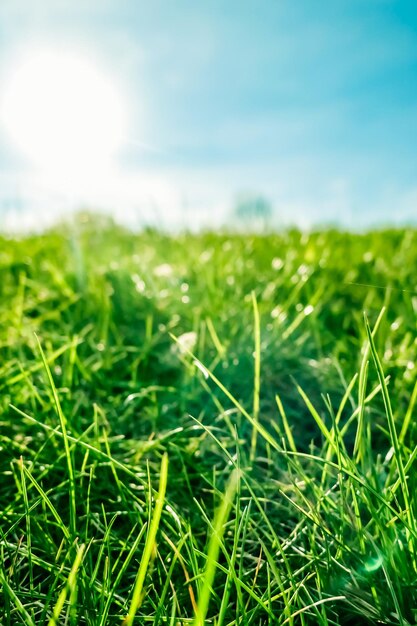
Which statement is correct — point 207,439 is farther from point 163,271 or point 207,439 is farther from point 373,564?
point 163,271

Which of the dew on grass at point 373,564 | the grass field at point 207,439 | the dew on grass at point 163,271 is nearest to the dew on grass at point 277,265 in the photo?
the grass field at point 207,439

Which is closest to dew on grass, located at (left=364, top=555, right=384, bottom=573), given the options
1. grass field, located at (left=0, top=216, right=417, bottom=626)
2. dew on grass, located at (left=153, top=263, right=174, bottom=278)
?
grass field, located at (left=0, top=216, right=417, bottom=626)

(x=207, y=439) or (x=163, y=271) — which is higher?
(x=163, y=271)

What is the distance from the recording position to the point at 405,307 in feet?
6.53

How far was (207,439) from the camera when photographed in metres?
1.43

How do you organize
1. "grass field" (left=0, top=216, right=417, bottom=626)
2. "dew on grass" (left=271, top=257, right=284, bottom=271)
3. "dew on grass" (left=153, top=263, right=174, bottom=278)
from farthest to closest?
"dew on grass" (left=271, top=257, right=284, bottom=271)
"dew on grass" (left=153, top=263, right=174, bottom=278)
"grass field" (left=0, top=216, right=417, bottom=626)

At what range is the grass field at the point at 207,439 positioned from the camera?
91 cm

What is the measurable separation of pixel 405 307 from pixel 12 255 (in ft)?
6.30

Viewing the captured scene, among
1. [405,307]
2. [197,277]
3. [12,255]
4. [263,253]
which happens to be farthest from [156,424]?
[12,255]

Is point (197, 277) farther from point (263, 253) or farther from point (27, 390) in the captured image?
point (27, 390)

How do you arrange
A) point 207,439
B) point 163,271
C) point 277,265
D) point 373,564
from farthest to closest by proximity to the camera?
point 277,265 → point 163,271 → point 207,439 → point 373,564

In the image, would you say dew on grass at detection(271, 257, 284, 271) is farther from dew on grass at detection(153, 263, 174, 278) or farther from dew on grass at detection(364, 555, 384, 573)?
dew on grass at detection(364, 555, 384, 573)

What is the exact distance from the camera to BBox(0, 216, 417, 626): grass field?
2.99 ft

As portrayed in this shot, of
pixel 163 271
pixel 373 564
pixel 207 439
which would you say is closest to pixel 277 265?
pixel 163 271
